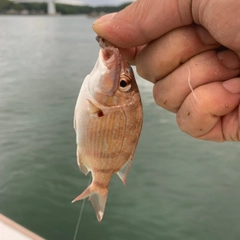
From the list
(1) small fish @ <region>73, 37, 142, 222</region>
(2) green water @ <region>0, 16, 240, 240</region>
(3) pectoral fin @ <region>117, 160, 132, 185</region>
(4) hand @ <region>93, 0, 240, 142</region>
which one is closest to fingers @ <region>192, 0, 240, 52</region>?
(4) hand @ <region>93, 0, 240, 142</region>

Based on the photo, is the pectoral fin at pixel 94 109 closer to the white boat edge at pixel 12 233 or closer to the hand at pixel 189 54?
the hand at pixel 189 54

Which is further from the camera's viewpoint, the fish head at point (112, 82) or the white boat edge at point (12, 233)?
the white boat edge at point (12, 233)

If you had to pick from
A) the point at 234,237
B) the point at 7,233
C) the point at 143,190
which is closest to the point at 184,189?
the point at 143,190

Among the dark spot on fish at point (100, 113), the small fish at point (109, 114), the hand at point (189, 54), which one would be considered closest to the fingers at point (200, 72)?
the hand at point (189, 54)

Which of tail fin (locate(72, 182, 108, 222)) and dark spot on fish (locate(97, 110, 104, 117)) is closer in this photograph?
dark spot on fish (locate(97, 110, 104, 117))

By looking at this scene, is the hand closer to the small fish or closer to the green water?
the small fish
